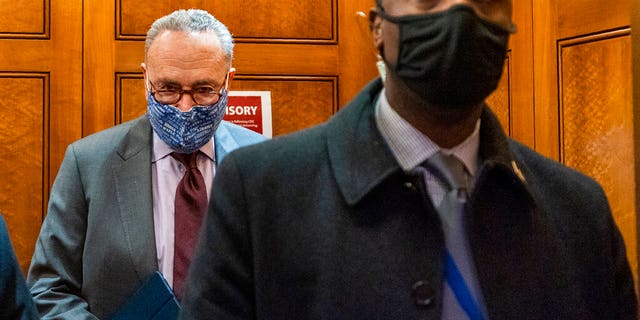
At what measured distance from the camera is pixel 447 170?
4.27 feet

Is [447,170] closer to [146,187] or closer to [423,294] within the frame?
[423,294]

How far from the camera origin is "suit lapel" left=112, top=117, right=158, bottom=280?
2422 mm

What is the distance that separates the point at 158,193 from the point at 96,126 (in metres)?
1.39

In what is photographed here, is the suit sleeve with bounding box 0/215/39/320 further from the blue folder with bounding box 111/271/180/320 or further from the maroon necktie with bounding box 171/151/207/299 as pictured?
the maroon necktie with bounding box 171/151/207/299

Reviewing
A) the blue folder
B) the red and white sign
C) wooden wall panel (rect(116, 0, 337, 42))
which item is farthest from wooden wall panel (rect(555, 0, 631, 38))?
the blue folder

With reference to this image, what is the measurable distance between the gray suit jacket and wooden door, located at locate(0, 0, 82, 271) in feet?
4.30

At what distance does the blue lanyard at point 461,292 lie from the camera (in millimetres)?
1232

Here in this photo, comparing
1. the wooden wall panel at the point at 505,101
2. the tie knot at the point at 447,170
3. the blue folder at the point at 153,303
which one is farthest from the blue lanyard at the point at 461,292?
the wooden wall panel at the point at 505,101

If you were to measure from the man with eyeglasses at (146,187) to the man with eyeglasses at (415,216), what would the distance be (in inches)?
47.2

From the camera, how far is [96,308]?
242cm

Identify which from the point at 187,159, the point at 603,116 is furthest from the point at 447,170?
the point at 603,116

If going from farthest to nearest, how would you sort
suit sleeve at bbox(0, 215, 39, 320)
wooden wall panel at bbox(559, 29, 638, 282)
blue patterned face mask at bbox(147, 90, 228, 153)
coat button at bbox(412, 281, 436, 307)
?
wooden wall panel at bbox(559, 29, 638, 282) < blue patterned face mask at bbox(147, 90, 228, 153) < suit sleeve at bbox(0, 215, 39, 320) < coat button at bbox(412, 281, 436, 307)

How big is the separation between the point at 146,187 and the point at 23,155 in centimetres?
149

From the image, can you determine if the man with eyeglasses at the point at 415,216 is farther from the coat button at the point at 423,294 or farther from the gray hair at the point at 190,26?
the gray hair at the point at 190,26
